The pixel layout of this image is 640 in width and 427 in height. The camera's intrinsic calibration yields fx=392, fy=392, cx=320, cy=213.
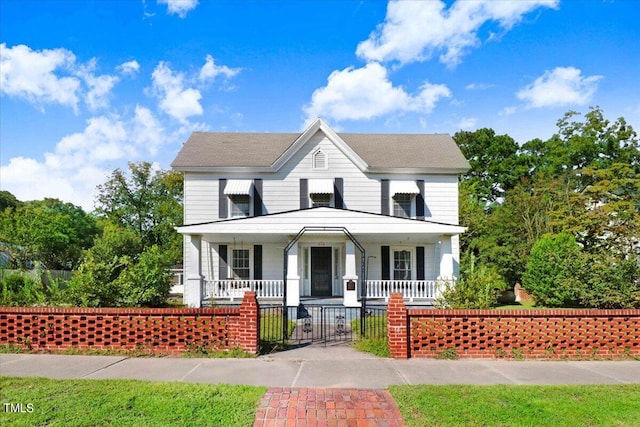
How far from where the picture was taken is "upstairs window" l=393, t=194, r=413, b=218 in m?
19.0

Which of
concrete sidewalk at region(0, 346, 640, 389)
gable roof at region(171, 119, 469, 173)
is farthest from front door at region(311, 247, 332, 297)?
concrete sidewalk at region(0, 346, 640, 389)

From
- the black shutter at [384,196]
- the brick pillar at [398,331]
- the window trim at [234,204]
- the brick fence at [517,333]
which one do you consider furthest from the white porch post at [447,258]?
the window trim at [234,204]

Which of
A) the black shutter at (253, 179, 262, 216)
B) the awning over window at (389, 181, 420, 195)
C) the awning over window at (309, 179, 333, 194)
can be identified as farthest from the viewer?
the black shutter at (253, 179, 262, 216)

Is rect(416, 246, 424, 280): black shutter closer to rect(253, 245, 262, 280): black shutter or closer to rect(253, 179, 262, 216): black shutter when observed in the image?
rect(253, 245, 262, 280): black shutter

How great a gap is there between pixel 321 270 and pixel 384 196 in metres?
4.73

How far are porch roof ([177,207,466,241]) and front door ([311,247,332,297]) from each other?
2730mm

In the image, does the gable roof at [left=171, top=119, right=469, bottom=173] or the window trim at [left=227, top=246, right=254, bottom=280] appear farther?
the gable roof at [left=171, top=119, right=469, bottom=173]

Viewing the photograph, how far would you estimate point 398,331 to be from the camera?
340 inches

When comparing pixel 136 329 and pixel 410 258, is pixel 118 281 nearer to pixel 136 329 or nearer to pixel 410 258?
pixel 136 329

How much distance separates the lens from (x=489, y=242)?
2575 centimetres

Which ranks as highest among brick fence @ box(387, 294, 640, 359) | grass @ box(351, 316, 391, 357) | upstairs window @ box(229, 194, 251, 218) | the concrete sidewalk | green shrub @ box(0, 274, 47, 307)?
upstairs window @ box(229, 194, 251, 218)

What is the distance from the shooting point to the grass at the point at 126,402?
17.1 feet

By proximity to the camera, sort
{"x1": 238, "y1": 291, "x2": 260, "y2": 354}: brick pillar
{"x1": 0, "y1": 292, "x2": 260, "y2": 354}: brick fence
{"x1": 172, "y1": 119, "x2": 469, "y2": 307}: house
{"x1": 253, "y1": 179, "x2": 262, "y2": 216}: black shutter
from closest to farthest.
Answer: {"x1": 238, "y1": 291, "x2": 260, "y2": 354}: brick pillar < {"x1": 0, "y1": 292, "x2": 260, "y2": 354}: brick fence < {"x1": 172, "y1": 119, "x2": 469, "y2": 307}: house < {"x1": 253, "y1": 179, "x2": 262, "y2": 216}: black shutter

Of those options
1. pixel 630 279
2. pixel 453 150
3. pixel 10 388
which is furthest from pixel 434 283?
pixel 10 388
